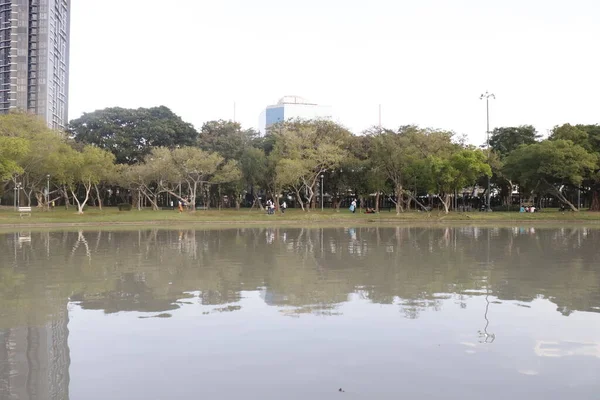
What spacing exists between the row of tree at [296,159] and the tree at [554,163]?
9 centimetres

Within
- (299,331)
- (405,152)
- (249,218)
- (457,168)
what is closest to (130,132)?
(249,218)

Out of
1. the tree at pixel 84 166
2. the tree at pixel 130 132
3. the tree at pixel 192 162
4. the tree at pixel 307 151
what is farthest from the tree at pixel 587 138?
the tree at pixel 84 166

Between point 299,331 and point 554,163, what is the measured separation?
4207cm

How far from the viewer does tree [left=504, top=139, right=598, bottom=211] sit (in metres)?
43.1

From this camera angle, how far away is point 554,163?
1718 inches

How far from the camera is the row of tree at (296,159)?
4322cm

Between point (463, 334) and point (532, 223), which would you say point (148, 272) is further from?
point (532, 223)

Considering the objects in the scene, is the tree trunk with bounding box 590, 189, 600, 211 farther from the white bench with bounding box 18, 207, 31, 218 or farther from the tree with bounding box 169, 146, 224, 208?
the white bench with bounding box 18, 207, 31, 218

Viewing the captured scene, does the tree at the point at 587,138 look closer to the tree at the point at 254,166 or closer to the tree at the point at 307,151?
the tree at the point at 307,151

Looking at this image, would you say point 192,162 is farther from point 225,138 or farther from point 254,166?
point 225,138

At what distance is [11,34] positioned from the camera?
9488 centimetres

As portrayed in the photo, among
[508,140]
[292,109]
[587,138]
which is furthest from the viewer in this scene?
[292,109]

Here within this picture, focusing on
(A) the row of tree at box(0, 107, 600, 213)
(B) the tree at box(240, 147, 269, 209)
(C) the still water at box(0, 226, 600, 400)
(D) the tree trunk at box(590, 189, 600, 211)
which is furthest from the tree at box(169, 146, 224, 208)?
(D) the tree trunk at box(590, 189, 600, 211)

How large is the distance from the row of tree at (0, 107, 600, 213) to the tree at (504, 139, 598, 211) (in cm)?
9
